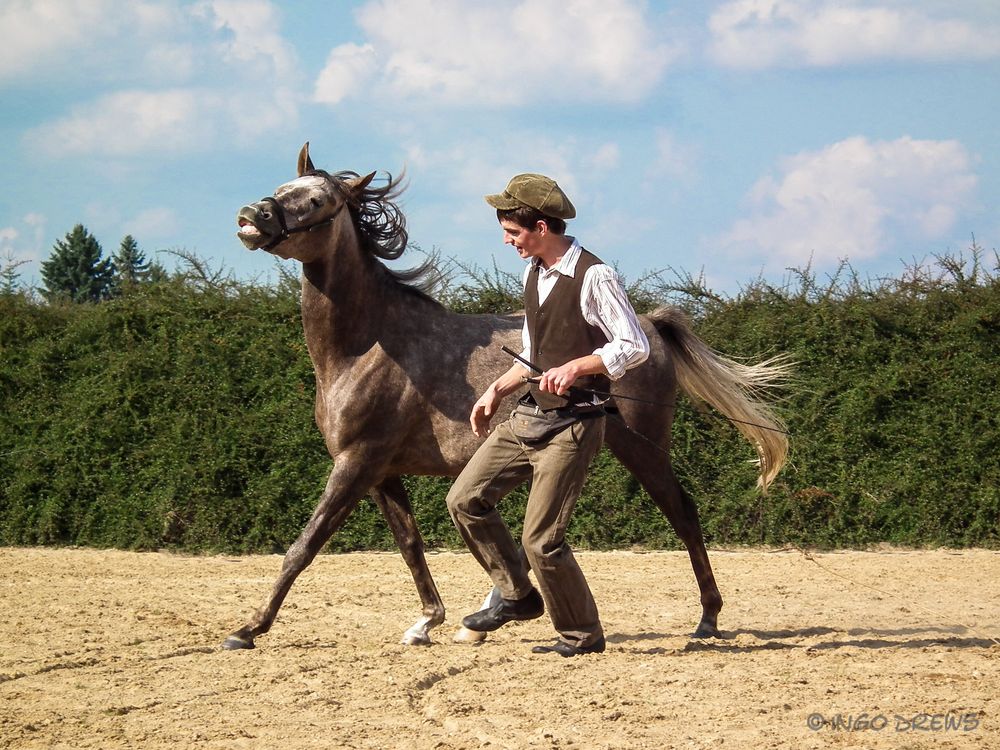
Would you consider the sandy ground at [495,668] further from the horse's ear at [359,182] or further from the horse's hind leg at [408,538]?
the horse's ear at [359,182]

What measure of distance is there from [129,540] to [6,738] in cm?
582

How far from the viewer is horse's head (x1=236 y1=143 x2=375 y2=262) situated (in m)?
5.52

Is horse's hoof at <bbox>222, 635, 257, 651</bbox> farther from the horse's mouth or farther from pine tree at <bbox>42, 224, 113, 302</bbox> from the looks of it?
pine tree at <bbox>42, 224, 113, 302</bbox>

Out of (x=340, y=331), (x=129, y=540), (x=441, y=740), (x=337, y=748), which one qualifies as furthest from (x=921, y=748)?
(x=129, y=540)

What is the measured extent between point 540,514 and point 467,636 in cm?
118

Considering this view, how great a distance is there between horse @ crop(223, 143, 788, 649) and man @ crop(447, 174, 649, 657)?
102 cm

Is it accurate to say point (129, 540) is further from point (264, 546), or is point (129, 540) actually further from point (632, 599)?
point (632, 599)

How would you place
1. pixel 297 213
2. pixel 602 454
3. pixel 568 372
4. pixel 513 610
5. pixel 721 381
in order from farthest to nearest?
pixel 602 454 < pixel 721 381 < pixel 297 213 < pixel 513 610 < pixel 568 372

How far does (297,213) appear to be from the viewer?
5711 mm

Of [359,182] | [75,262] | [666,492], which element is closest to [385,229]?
[359,182]

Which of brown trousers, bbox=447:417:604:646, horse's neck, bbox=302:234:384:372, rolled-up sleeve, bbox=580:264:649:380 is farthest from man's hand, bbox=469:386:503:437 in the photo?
horse's neck, bbox=302:234:384:372

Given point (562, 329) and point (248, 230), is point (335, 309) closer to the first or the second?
point (248, 230)

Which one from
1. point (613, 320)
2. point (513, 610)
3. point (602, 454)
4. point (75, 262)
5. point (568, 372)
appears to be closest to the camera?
point (568, 372)

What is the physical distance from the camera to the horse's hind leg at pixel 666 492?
5.95 metres
